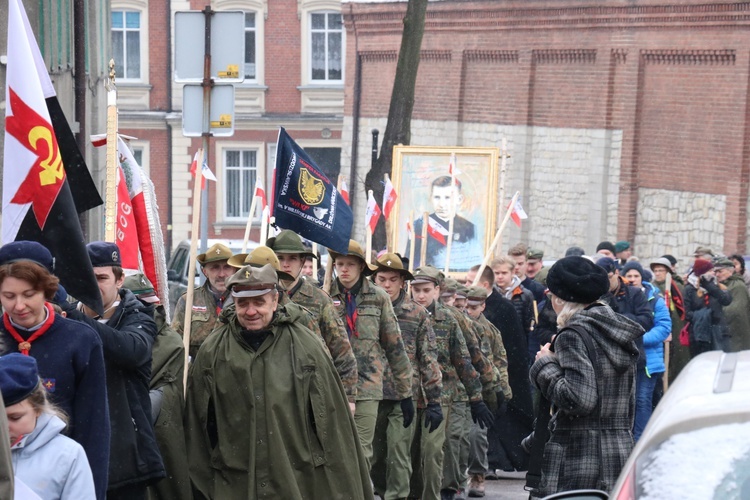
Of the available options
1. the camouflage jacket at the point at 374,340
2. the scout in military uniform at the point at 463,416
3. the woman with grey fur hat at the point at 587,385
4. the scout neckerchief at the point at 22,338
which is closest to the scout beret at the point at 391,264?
the camouflage jacket at the point at 374,340

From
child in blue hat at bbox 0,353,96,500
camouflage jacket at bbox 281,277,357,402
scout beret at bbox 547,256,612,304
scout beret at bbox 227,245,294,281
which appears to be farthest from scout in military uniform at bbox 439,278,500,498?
child in blue hat at bbox 0,353,96,500

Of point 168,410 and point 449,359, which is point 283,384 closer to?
point 168,410

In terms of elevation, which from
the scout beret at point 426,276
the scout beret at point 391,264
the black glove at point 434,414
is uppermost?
the scout beret at point 391,264

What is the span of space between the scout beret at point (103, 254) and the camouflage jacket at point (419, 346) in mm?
3671

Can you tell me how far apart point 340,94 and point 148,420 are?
35.1m

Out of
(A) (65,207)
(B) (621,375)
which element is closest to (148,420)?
(A) (65,207)

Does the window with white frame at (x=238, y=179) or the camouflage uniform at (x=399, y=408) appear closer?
the camouflage uniform at (x=399, y=408)

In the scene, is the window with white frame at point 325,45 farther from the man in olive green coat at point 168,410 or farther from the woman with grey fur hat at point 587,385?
the woman with grey fur hat at point 587,385

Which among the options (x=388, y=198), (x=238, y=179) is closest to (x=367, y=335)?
(x=388, y=198)

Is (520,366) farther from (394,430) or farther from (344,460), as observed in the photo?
(344,460)

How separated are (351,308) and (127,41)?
3311 centimetres

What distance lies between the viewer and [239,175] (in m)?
41.8

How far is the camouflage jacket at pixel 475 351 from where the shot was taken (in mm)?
11117

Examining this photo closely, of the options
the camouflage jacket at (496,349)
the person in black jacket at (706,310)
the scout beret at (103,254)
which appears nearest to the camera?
the scout beret at (103,254)
